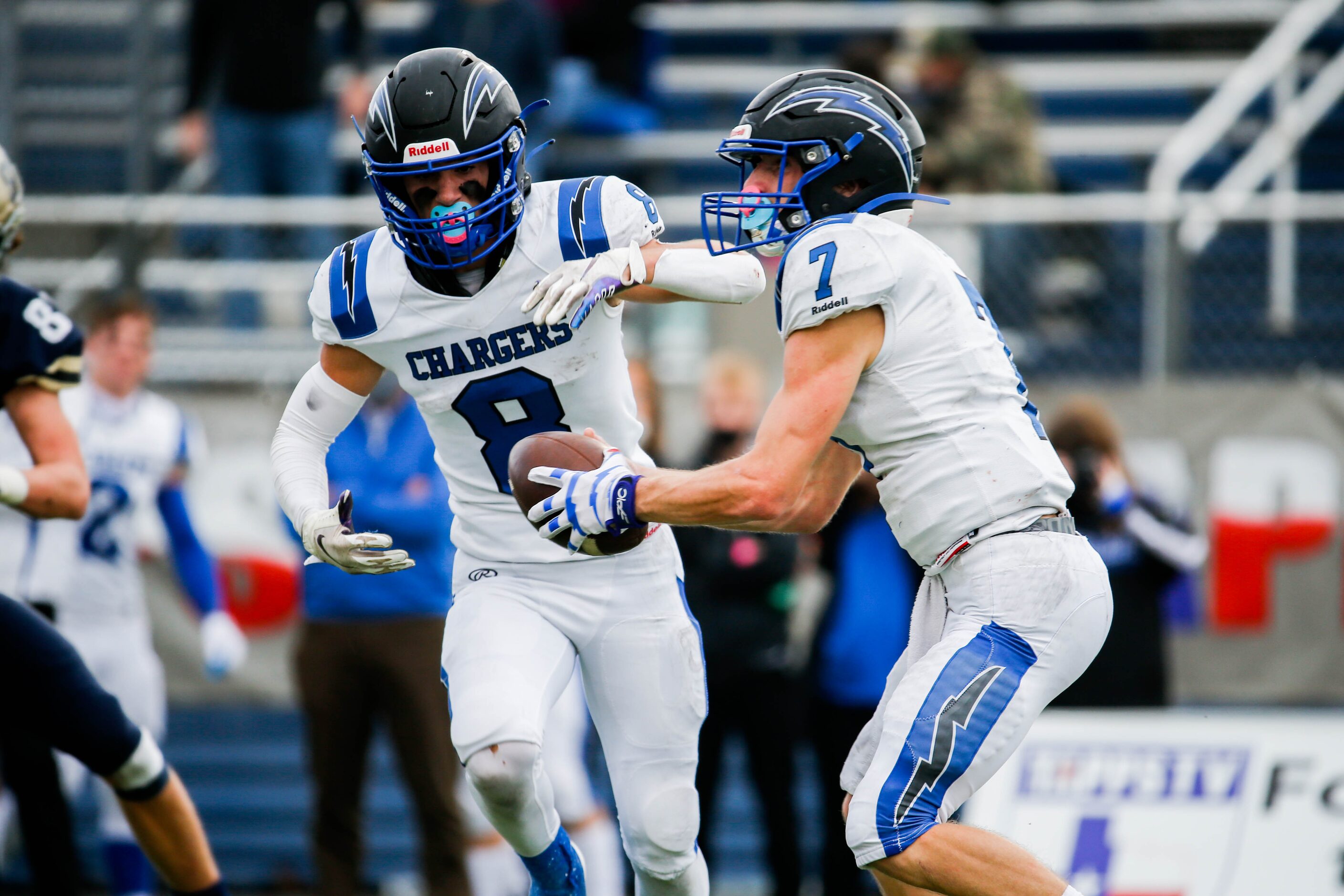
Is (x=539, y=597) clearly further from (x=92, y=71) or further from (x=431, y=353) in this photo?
(x=92, y=71)

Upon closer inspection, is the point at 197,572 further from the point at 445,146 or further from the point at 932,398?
the point at 932,398

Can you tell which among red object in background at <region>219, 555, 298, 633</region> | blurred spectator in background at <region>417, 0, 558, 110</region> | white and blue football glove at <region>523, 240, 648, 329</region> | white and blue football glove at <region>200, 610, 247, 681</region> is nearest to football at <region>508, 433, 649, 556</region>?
white and blue football glove at <region>523, 240, 648, 329</region>

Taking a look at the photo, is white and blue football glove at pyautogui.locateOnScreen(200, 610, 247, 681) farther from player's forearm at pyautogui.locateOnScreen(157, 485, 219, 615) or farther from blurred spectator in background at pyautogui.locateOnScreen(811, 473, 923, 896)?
blurred spectator in background at pyautogui.locateOnScreen(811, 473, 923, 896)

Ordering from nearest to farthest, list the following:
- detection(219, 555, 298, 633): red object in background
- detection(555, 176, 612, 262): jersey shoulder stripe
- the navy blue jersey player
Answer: detection(555, 176, 612, 262): jersey shoulder stripe < the navy blue jersey player < detection(219, 555, 298, 633): red object in background

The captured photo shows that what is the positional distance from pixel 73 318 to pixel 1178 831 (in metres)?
5.45

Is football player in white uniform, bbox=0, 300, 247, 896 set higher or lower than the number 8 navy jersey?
lower

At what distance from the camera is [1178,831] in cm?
565

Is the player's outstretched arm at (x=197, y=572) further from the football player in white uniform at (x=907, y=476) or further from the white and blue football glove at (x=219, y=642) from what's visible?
the football player in white uniform at (x=907, y=476)

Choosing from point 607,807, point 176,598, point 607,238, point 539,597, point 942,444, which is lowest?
point 607,807

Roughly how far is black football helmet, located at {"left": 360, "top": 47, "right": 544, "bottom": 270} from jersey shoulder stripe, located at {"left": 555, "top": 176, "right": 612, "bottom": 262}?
12 centimetres

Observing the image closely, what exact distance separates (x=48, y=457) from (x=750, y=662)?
9.23ft

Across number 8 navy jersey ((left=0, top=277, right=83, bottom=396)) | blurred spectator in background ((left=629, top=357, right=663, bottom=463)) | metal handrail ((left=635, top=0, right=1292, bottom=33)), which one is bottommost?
blurred spectator in background ((left=629, top=357, right=663, bottom=463))

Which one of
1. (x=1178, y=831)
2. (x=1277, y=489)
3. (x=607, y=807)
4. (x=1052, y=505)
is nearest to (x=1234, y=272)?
(x=1277, y=489)

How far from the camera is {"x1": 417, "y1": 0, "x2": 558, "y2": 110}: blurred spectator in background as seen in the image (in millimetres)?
7805
